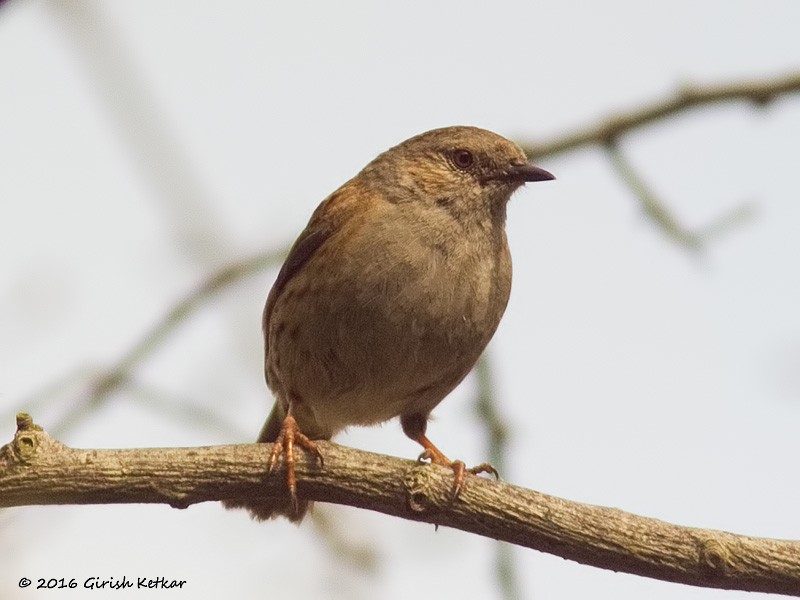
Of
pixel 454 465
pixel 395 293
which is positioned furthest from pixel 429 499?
pixel 395 293

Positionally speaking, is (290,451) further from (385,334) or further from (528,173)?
(528,173)

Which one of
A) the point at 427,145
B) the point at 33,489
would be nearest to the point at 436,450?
the point at 427,145

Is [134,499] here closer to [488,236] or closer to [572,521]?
[572,521]

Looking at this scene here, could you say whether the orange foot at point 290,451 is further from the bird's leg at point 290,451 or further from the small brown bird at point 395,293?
the small brown bird at point 395,293

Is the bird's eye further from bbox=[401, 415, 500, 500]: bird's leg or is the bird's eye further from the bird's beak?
bbox=[401, 415, 500, 500]: bird's leg

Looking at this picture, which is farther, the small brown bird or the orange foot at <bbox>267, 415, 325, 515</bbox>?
the small brown bird

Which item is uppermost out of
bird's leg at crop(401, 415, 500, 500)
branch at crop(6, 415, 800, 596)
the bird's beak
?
the bird's beak

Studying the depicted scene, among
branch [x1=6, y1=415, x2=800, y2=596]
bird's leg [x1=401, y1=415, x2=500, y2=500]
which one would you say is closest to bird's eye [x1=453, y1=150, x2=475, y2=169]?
bird's leg [x1=401, y1=415, x2=500, y2=500]
